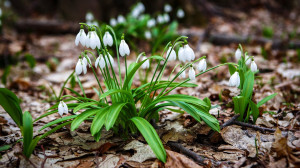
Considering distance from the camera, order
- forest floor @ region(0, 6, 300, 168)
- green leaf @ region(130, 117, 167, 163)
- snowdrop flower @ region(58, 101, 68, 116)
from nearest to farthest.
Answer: green leaf @ region(130, 117, 167, 163)
forest floor @ region(0, 6, 300, 168)
snowdrop flower @ region(58, 101, 68, 116)

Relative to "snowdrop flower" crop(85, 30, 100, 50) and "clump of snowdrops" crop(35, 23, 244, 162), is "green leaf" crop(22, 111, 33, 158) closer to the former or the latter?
"clump of snowdrops" crop(35, 23, 244, 162)

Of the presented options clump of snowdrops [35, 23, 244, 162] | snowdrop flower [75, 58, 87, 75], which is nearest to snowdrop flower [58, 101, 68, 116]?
clump of snowdrops [35, 23, 244, 162]

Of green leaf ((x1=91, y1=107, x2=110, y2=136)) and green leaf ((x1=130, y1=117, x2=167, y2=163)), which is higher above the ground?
green leaf ((x1=91, y1=107, x2=110, y2=136))

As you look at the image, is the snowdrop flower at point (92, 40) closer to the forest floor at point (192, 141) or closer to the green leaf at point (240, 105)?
the forest floor at point (192, 141)

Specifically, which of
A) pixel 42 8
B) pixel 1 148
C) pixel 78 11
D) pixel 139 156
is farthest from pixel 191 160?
pixel 42 8

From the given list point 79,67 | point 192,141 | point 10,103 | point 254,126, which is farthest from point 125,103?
point 254,126

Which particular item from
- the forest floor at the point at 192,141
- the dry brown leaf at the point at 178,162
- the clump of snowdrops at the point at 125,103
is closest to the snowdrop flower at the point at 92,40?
the clump of snowdrops at the point at 125,103
